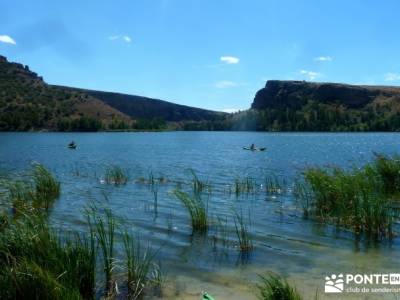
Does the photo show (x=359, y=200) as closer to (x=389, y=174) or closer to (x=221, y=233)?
(x=221, y=233)

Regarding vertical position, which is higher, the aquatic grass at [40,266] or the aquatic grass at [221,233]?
the aquatic grass at [40,266]

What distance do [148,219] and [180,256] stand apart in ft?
16.4

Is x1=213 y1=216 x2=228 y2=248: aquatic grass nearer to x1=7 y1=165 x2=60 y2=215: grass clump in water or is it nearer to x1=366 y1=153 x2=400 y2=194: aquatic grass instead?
x1=7 y1=165 x2=60 y2=215: grass clump in water

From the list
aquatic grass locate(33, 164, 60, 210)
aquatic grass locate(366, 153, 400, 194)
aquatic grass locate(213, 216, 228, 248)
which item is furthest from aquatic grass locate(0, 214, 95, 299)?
aquatic grass locate(366, 153, 400, 194)

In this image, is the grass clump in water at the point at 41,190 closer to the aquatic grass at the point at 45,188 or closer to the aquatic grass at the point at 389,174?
the aquatic grass at the point at 45,188

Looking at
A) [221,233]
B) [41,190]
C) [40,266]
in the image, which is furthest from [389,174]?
[40,266]

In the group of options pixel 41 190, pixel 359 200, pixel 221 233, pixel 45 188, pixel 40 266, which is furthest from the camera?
pixel 45 188

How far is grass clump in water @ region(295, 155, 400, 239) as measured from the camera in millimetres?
14086

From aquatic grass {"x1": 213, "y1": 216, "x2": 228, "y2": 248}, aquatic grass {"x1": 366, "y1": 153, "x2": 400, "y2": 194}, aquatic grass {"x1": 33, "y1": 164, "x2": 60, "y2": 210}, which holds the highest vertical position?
aquatic grass {"x1": 366, "y1": 153, "x2": 400, "y2": 194}

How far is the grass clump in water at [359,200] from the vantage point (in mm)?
14086

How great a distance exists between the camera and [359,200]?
15.0 meters

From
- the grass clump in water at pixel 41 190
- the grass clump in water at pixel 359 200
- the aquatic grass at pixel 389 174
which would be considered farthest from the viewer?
the aquatic grass at pixel 389 174

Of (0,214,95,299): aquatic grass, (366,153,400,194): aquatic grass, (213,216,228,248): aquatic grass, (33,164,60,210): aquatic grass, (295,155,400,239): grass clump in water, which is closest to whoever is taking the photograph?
(0,214,95,299): aquatic grass

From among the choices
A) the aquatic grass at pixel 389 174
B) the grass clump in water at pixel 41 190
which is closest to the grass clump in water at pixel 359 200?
the aquatic grass at pixel 389 174
